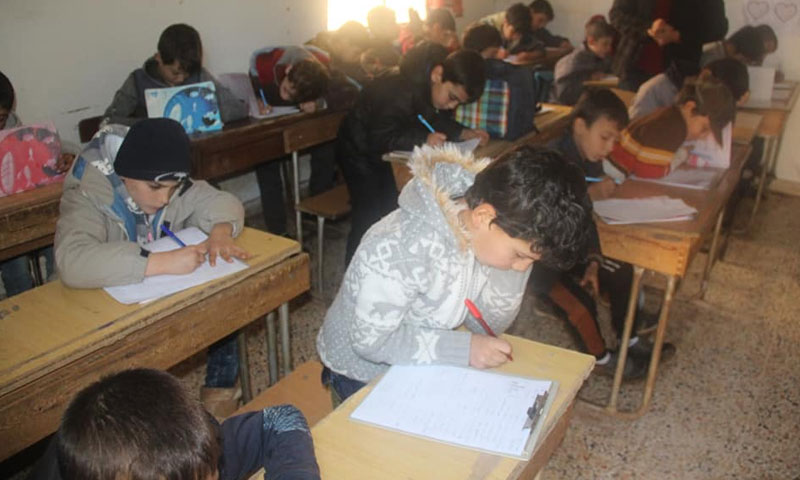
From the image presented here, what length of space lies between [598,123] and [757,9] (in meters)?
3.62

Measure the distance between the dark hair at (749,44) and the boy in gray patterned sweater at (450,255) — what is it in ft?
14.6

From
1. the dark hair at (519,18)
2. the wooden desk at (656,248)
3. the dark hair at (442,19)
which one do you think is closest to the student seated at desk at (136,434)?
the wooden desk at (656,248)

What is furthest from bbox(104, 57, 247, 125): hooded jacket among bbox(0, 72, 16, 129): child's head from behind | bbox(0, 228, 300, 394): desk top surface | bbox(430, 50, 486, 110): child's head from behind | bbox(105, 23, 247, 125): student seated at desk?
bbox(0, 228, 300, 394): desk top surface

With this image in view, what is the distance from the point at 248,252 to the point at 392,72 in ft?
5.17

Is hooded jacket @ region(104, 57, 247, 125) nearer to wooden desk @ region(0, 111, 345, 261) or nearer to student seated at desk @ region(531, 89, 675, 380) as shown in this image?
wooden desk @ region(0, 111, 345, 261)

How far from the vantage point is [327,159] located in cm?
418

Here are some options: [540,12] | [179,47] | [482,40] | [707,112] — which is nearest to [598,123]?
[707,112]

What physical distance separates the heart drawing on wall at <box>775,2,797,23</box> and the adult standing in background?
74 centimetres

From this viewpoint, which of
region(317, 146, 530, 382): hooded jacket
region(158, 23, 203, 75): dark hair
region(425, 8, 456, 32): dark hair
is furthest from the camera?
region(425, 8, 456, 32): dark hair

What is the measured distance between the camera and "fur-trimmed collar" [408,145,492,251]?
120cm

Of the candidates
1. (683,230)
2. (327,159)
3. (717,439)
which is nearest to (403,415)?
(683,230)

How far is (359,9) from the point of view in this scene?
5059 millimetres

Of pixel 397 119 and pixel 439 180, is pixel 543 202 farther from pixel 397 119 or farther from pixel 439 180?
pixel 397 119

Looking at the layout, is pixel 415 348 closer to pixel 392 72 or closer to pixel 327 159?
pixel 392 72
